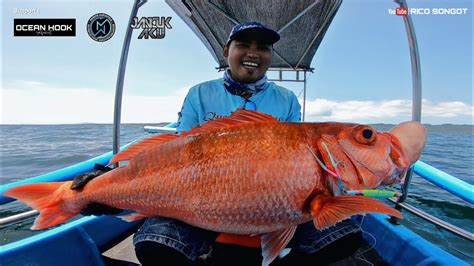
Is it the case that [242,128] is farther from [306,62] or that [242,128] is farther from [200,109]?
[306,62]

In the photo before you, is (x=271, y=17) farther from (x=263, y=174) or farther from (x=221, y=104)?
(x=263, y=174)

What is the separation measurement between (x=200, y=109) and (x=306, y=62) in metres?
5.62

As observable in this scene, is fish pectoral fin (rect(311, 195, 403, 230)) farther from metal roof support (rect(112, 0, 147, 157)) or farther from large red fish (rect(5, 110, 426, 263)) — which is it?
metal roof support (rect(112, 0, 147, 157))

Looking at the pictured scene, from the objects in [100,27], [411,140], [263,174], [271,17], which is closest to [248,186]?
[263,174]

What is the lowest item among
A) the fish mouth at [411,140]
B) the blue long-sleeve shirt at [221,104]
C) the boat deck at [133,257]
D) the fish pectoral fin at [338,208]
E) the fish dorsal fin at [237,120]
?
the boat deck at [133,257]

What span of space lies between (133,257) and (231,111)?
1.48 meters

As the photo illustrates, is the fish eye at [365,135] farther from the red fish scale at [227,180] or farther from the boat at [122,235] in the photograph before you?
the boat at [122,235]

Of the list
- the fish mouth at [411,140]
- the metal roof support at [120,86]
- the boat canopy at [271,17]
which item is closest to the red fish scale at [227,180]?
the fish mouth at [411,140]

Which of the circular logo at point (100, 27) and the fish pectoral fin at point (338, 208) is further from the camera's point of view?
the circular logo at point (100, 27)

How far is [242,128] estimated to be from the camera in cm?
147

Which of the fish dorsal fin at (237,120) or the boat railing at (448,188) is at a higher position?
the fish dorsal fin at (237,120)

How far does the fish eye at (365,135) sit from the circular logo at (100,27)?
3355mm

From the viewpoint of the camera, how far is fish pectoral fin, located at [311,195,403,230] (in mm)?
1219

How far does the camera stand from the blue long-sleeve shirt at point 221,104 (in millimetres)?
2434
